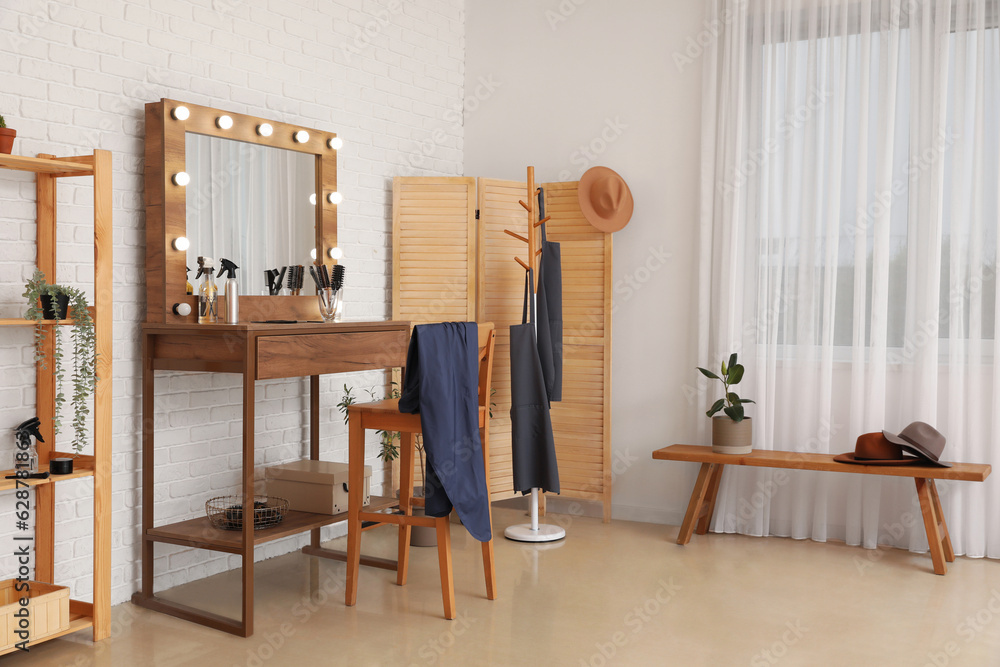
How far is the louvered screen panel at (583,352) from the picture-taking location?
13.4 feet

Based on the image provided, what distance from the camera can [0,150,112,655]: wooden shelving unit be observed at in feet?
8.31

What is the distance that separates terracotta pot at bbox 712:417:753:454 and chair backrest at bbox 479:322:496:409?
1212 millimetres

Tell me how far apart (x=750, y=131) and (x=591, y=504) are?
1.99 metres

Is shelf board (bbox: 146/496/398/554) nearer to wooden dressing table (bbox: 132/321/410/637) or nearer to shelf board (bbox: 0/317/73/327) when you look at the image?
wooden dressing table (bbox: 132/321/410/637)

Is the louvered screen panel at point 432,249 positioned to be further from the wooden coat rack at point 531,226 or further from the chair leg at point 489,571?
the chair leg at point 489,571

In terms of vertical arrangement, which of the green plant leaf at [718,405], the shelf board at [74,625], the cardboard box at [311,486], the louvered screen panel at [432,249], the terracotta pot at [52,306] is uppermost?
the louvered screen panel at [432,249]

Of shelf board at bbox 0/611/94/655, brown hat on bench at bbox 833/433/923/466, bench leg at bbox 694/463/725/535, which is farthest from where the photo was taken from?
bench leg at bbox 694/463/725/535

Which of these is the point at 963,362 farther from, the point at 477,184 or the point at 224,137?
the point at 224,137

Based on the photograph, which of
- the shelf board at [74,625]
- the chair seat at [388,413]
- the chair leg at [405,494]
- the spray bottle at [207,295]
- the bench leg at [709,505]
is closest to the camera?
the shelf board at [74,625]

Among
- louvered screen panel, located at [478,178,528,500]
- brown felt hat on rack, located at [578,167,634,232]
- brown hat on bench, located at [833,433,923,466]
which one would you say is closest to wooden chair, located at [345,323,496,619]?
louvered screen panel, located at [478,178,528,500]

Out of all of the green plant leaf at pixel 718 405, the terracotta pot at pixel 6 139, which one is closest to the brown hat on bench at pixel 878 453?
the green plant leaf at pixel 718 405

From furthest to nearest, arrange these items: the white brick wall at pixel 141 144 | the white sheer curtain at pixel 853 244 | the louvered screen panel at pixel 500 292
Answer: the louvered screen panel at pixel 500 292 → the white sheer curtain at pixel 853 244 → the white brick wall at pixel 141 144

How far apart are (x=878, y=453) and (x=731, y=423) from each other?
23.3 inches

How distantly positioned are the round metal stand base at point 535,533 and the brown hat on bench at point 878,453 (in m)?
1.26
